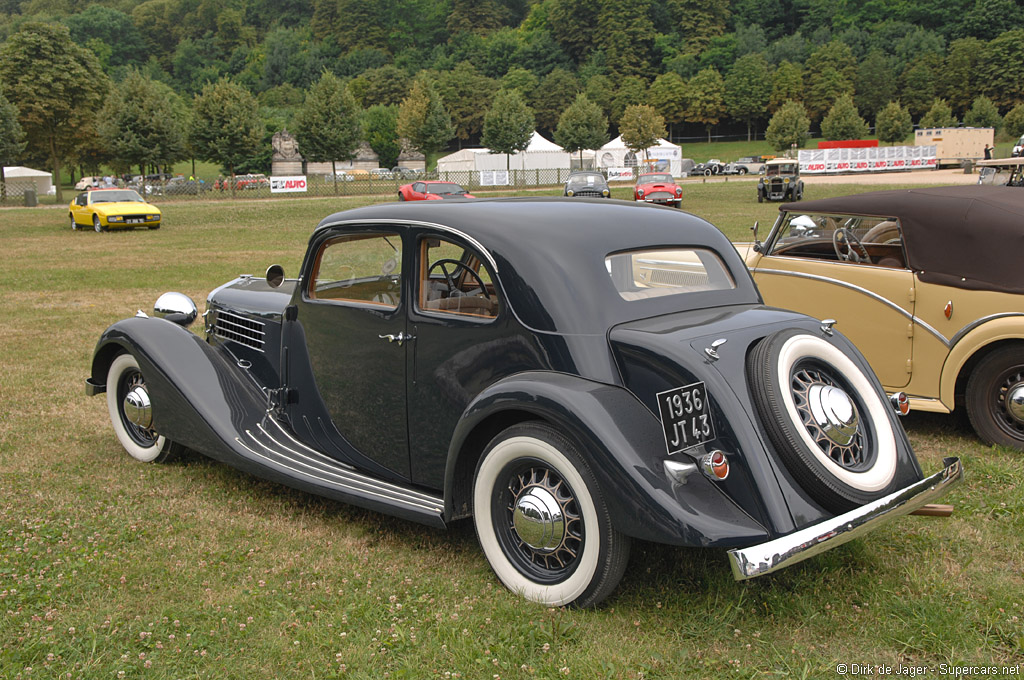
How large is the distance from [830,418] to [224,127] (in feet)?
182

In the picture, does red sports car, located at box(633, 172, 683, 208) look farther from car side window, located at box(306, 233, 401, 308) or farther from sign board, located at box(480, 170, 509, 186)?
car side window, located at box(306, 233, 401, 308)

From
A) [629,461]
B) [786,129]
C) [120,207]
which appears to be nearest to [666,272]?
[629,461]

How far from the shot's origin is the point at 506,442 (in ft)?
11.4

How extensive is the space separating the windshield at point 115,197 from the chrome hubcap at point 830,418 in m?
30.1

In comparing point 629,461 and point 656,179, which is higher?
point 656,179

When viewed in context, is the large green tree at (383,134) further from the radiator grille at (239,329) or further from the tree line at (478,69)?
the radiator grille at (239,329)

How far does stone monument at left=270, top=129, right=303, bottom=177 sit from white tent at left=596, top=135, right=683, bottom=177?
162ft

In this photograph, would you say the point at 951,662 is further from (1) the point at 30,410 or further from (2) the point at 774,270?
(1) the point at 30,410

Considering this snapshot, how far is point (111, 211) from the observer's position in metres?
28.2

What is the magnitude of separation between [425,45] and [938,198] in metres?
184

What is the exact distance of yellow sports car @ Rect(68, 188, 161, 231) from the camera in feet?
92.4

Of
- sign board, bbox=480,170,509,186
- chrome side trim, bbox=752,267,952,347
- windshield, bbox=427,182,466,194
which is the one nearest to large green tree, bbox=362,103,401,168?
sign board, bbox=480,170,509,186

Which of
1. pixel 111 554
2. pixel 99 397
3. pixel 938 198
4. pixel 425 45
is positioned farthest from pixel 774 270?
pixel 425 45

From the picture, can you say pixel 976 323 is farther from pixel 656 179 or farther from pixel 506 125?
pixel 506 125
